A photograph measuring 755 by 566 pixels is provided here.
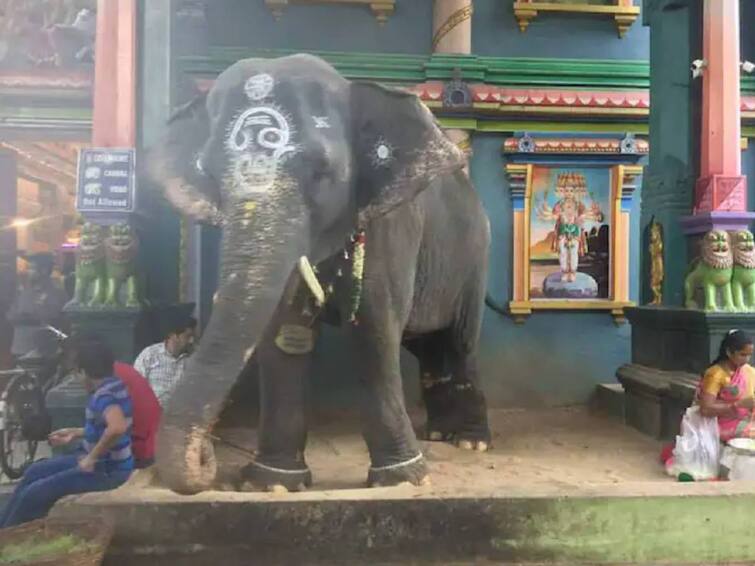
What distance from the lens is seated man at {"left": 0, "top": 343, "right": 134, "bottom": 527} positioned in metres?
3.46

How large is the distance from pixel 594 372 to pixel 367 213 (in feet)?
13.1

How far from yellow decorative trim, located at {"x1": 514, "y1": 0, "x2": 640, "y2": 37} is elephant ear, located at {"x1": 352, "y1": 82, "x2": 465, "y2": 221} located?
3.69 metres

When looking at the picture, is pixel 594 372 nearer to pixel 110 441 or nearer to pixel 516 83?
pixel 516 83

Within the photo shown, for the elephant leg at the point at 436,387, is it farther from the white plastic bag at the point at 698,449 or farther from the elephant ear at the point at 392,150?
the elephant ear at the point at 392,150

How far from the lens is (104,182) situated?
4.73m

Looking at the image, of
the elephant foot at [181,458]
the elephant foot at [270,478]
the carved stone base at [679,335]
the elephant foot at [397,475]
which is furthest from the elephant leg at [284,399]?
the carved stone base at [679,335]

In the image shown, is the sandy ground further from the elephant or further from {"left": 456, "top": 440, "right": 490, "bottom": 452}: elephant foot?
the elephant

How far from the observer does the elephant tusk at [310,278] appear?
3.06 m

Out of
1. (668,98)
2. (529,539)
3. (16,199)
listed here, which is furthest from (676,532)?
(16,199)

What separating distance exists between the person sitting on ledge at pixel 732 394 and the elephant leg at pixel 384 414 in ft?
5.62

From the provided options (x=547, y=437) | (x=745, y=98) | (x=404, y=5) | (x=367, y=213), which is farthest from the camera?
(x=404, y=5)

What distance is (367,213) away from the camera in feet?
11.1

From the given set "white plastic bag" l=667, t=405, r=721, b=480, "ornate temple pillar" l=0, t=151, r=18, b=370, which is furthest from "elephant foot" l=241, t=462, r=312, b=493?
"ornate temple pillar" l=0, t=151, r=18, b=370

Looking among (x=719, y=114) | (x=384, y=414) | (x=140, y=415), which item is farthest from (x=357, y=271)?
(x=719, y=114)
